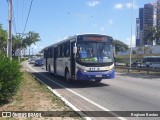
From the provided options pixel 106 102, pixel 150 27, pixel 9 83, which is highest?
pixel 150 27

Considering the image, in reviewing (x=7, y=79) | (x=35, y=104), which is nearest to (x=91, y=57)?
(x=35, y=104)

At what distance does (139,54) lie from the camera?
8475 cm

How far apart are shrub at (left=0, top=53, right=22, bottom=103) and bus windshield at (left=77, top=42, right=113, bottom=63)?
707 cm

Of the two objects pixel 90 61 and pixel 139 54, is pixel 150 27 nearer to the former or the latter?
pixel 90 61

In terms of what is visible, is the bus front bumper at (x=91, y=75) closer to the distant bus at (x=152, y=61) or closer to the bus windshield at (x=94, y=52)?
the bus windshield at (x=94, y=52)

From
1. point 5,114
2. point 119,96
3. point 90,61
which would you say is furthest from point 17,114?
point 90,61

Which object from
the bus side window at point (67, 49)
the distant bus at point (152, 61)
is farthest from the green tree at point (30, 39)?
the bus side window at point (67, 49)

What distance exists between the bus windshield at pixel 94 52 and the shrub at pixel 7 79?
7.07 meters

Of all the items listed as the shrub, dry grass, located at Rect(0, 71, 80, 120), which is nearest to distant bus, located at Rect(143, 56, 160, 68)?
dry grass, located at Rect(0, 71, 80, 120)

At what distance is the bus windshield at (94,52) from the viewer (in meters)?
19.5

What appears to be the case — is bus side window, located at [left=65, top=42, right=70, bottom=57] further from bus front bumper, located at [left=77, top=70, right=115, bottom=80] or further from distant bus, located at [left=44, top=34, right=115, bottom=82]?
bus front bumper, located at [left=77, top=70, right=115, bottom=80]

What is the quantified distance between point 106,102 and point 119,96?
1893 millimetres

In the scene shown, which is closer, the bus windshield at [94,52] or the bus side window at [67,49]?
the bus windshield at [94,52]

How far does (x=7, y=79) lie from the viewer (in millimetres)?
12180
